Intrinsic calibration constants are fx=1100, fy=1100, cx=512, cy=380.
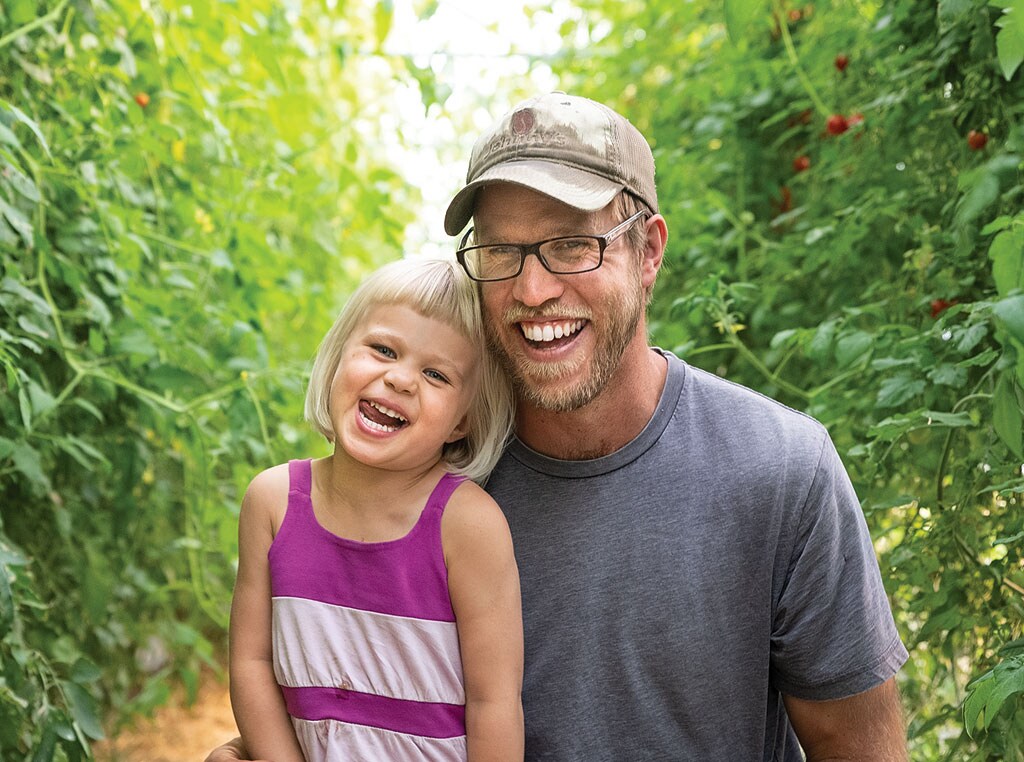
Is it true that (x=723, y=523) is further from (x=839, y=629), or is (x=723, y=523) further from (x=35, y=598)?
(x=35, y=598)

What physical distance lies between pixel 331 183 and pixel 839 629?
8.14ft

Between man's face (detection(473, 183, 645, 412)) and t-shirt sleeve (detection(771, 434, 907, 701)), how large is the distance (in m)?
0.35

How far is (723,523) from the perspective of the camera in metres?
1.55

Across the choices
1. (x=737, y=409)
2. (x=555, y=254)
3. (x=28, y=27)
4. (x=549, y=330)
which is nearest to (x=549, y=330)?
(x=549, y=330)

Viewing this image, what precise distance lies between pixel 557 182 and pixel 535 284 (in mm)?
146

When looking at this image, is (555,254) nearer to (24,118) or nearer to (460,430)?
(460,430)

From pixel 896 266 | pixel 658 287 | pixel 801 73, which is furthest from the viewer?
pixel 658 287

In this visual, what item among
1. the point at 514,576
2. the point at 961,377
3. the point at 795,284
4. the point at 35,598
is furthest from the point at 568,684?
the point at 795,284

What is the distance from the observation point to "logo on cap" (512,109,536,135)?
161 centimetres

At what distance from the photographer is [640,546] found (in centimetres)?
156

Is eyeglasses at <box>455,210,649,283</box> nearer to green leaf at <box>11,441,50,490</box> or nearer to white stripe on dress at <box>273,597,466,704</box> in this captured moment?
white stripe on dress at <box>273,597,466,704</box>

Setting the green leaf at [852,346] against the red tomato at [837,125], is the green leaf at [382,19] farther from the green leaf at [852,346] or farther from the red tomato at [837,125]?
the green leaf at [852,346]

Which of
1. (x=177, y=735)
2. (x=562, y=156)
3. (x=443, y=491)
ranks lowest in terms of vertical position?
(x=177, y=735)

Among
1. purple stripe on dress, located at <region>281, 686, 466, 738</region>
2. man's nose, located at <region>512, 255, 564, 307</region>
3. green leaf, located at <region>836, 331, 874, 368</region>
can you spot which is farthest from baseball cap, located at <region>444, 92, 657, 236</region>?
purple stripe on dress, located at <region>281, 686, 466, 738</region>
